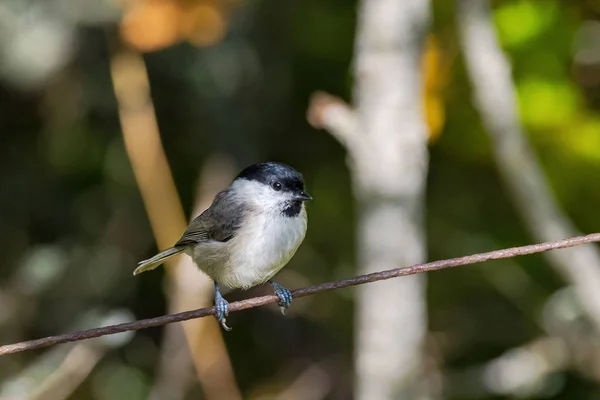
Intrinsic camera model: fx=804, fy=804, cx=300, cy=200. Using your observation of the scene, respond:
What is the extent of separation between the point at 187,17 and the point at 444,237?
1.53 metres

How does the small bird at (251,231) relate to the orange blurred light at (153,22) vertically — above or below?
below

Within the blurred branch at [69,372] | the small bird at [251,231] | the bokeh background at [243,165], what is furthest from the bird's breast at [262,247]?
the bokeh background at [243,165]

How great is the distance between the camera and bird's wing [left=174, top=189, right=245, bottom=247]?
2.52 m

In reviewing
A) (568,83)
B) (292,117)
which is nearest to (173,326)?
(292,117)

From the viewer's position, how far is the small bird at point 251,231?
237cm

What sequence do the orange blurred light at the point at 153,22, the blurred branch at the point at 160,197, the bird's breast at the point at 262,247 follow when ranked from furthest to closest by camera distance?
1. the blurred branch at the point at 160,197
2. the orange blurred light at the point at 153,22
3. the bird's breast at the point at 262,247

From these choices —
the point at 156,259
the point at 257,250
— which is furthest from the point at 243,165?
the point at 257,250

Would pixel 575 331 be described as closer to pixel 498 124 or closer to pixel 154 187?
pixel 498 124

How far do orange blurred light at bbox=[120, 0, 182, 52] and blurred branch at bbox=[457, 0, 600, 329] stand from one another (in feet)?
3.64

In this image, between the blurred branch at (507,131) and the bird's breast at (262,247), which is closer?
the bird's breast at (262,247)

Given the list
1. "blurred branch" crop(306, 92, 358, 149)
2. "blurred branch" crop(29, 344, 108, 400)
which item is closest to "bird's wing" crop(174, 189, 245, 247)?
"blurred branch" crop(306, 92, 358, 149)

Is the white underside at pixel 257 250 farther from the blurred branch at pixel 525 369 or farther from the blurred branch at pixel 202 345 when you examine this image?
the blurred branch at pixel 525 369

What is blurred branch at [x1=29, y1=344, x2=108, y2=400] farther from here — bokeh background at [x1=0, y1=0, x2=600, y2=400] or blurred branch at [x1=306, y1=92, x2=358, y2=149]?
blurred branch at [x1=306, y1=92, x2=358, y2=149]

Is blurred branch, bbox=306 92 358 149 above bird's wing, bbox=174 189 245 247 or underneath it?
above
